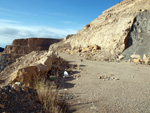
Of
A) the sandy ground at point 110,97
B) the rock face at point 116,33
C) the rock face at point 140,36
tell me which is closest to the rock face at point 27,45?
the rock face at point 116,33

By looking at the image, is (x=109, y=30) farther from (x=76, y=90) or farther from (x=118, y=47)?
(x=76, y=90)

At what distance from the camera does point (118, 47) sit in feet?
44.0

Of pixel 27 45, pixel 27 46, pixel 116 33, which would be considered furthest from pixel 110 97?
pixel 27 45


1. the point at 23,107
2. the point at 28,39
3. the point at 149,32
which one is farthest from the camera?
the point at 28,39

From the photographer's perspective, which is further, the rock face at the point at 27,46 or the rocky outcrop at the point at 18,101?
the rock face at the point at 27,46

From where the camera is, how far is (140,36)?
1273 centimetres

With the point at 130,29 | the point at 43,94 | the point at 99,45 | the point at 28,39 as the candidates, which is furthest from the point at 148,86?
the point at 28,39

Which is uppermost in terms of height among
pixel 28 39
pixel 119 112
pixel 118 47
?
pixel 28 39

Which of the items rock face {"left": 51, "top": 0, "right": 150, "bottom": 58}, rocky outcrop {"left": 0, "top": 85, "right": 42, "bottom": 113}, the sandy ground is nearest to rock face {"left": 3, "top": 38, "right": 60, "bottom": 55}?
rock face {"left": 51, "top": 0, "right": 150, "bottom": 58}

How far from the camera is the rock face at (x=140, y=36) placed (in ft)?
37.8

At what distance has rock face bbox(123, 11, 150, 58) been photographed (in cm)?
1152

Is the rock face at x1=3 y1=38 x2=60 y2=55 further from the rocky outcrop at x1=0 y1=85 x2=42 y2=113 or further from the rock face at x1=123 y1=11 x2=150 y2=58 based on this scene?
the rocky outcrop at x1=0 y1=85 x2=42 y2=113

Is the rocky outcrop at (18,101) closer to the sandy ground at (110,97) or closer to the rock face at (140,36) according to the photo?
the sandy ground at (110,97)

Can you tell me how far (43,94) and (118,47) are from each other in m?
11.1
